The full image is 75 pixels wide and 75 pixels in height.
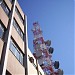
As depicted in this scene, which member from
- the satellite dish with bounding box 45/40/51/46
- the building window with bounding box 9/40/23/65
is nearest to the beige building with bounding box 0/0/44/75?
the building window with bounding box 9/40/23/65

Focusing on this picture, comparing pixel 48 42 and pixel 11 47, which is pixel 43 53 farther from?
pixel 11 47

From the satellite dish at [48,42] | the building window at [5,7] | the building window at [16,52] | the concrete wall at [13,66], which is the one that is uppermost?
the satellite dish at [48,42]

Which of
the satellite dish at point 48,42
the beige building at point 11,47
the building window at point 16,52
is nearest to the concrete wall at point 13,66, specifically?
the beige building at point 11,47

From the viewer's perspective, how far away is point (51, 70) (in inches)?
1303

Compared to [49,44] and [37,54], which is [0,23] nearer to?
[37,54]

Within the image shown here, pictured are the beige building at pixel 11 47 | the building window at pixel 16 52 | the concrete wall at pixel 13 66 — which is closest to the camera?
the beige building at pixel 11 47

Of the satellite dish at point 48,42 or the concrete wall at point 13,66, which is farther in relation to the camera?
the satellite dish at point 48,42

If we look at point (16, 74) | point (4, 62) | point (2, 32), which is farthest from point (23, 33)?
point (4, 62)

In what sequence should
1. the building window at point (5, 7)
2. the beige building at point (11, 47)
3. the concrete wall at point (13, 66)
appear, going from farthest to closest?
the building window at point (5, 7)
the concrete wall at point (13, 66)
the beige building at point (11, 47)

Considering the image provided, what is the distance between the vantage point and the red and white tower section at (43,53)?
104 feet

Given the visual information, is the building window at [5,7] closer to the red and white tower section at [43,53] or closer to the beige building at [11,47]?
the beige building at [11,47]

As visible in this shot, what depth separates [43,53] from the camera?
34.7 meters

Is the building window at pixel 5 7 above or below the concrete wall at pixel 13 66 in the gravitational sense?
above

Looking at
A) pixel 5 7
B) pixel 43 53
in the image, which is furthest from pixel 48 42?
pixel 5 7
